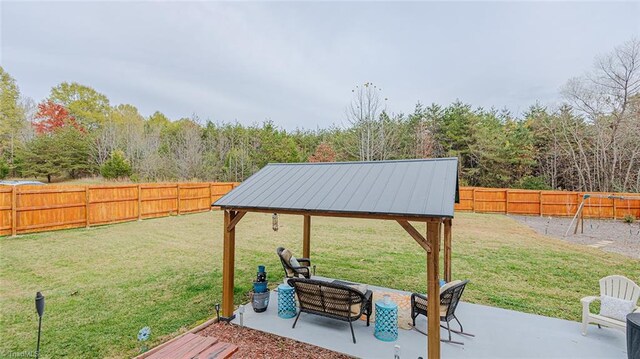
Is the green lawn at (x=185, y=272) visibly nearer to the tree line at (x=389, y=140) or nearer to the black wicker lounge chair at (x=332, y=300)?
the black wicker lounge chair at (x=332, y=300)

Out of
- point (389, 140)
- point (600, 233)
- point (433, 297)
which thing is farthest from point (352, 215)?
point (389, 140)

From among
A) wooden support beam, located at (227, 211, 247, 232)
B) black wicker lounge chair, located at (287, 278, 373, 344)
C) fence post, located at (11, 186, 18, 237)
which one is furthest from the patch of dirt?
fence post, located at (11, 186, 18, 237)

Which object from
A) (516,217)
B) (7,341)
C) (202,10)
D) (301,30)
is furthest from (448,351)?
(516,217)

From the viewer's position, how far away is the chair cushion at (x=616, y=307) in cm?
402

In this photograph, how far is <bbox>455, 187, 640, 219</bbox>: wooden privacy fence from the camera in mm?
16203

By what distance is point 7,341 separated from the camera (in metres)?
3.91

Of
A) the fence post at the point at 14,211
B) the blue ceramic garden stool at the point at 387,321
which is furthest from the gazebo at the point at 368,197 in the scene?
the fence post at the point at 14,211

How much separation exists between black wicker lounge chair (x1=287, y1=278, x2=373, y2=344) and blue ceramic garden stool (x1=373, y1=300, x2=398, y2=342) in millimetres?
236

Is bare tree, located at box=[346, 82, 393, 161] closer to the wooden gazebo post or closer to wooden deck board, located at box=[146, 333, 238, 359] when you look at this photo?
the wooden gazebo post

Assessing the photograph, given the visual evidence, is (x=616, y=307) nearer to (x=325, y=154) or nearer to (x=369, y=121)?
(x=369, y=121)

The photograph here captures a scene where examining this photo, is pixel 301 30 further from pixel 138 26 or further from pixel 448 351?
pixel 448 351

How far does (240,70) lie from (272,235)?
39.4 feet

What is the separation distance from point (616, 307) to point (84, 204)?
15964 millimetres

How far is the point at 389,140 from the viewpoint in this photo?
2402cm
